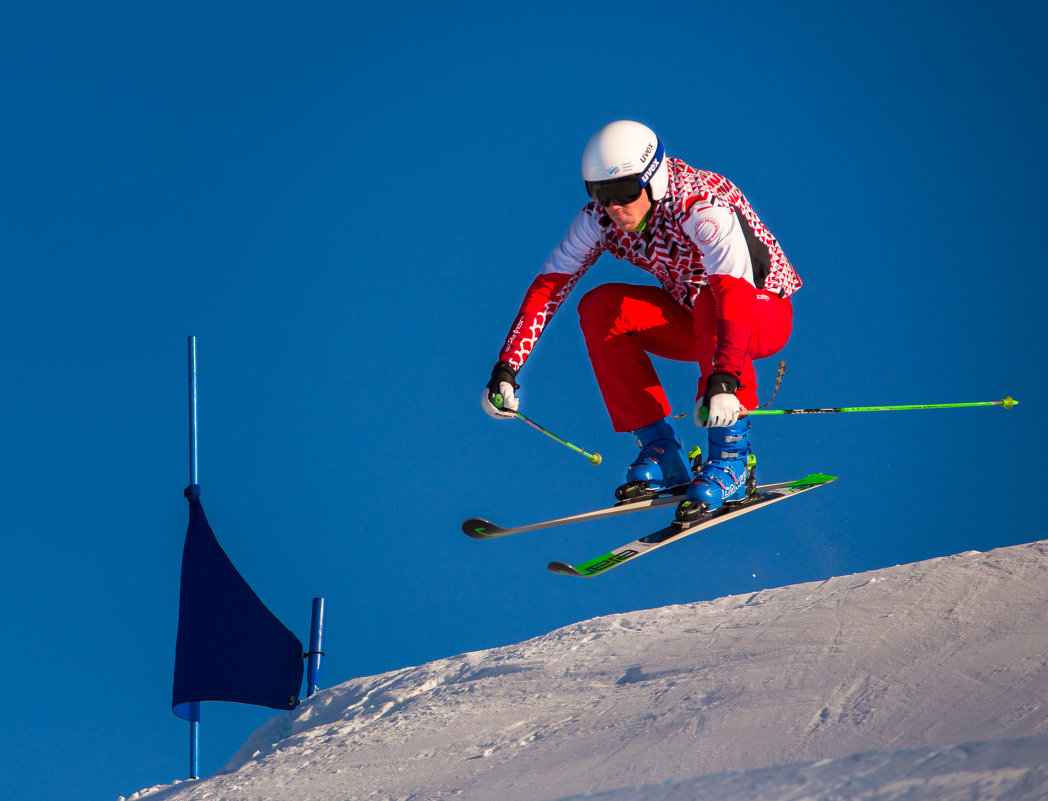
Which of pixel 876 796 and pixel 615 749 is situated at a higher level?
pixel 615 749

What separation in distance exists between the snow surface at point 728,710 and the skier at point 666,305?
637mm

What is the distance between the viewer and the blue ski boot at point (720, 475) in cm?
359

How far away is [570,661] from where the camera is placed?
4.15m

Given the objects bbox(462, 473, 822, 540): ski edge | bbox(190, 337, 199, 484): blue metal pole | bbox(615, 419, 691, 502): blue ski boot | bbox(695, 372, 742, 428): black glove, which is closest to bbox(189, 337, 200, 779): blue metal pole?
bbox(190, 337, 199, 484): blue metal pole

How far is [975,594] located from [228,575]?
9.47 feet

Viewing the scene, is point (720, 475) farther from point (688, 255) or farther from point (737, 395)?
point (688, 255)

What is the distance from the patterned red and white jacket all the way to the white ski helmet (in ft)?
0.30

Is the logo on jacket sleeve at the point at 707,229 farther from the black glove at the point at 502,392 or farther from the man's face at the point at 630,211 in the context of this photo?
the black glove at the point at 502,392

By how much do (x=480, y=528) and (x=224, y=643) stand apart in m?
1.32

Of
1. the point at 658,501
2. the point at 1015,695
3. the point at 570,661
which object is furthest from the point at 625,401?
the point at 1015,695

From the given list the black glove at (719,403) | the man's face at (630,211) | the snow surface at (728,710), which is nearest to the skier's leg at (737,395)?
the black glove at (719,403)

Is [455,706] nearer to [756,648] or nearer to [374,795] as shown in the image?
[374,795]

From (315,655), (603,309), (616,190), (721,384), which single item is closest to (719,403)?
(721,384)

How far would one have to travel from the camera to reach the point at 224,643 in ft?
14.6
